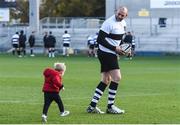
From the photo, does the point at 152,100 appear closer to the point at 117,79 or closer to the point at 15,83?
the point at 117,79

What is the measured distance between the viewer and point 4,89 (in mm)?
19406

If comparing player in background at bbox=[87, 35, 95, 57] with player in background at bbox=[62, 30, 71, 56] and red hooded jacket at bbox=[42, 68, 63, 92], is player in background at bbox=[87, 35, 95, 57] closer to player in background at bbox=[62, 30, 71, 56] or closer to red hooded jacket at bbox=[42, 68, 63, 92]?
player in background at bbox=[62, 30, 71, 56]

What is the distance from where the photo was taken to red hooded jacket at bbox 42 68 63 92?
12.6 metres

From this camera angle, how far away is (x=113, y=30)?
13.8m

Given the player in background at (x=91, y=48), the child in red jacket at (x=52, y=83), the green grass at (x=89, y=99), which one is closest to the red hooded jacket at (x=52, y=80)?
the child in red jacket at (x=52, y=83)

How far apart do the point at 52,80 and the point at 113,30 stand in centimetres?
193

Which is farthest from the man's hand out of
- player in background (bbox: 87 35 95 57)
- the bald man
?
player in background (bbox: 87 35 95 57)

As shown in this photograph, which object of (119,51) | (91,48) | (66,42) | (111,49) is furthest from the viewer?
(66,42)

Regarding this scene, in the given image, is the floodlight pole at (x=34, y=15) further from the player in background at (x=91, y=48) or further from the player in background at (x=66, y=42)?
the player in background at (x=91, y=48)

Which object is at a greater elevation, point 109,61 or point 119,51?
point 119,51

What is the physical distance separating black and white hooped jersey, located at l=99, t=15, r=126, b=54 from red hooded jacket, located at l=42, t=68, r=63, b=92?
5.19 feet

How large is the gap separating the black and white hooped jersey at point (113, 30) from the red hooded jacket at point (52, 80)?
1.58 m

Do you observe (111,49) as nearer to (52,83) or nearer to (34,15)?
(52,83)

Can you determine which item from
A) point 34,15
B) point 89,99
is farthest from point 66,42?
point 89,99
